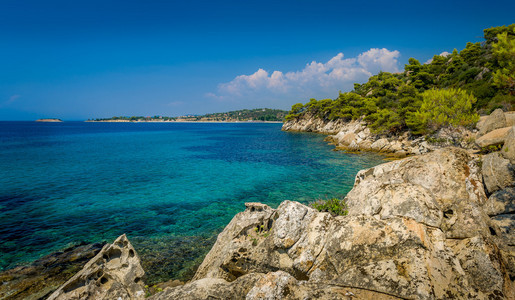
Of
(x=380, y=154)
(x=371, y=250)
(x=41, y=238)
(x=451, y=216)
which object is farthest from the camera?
(x=380, y=154)

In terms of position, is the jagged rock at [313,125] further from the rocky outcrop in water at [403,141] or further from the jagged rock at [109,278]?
the jagged rock at [109,278]

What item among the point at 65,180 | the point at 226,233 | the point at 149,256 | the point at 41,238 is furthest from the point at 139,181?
the point at 226,233

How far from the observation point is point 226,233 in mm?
9984

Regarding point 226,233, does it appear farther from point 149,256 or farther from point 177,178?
point 177,178

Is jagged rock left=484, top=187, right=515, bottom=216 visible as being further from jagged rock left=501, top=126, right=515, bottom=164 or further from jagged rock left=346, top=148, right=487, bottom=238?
jagged rock left=501, top=126, right=515, bottom=164

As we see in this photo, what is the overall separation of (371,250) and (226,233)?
19.1ft

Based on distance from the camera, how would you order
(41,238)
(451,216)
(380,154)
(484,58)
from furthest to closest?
(484,58) → (380,154) → (41,238) → (451,216)

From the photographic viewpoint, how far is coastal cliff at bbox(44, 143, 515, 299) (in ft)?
17.6

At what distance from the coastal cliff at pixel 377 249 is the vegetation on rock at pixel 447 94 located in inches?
509

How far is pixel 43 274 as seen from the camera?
411 inches

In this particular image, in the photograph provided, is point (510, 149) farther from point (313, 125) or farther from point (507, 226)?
point (313, 125)

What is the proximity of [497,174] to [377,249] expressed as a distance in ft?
25.5

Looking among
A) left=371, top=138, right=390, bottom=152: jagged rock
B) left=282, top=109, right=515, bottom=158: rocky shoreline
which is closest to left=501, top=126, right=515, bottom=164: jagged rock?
left=282, top=109, right=515, bottom=158: rocky shoreline

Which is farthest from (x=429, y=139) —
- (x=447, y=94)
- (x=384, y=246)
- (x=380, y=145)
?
(x=384, y=246)
